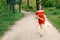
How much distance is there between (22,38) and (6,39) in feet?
2.75

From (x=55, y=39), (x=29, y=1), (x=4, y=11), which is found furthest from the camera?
(x=29, y=1)

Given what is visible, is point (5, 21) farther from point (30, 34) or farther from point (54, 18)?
point (54, 18)

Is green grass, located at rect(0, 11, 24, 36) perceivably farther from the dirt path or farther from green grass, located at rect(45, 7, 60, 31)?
green grass, located at rect(45, 7, 60, 31)

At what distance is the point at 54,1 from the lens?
206 ft

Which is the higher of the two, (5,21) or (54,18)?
(5,21)

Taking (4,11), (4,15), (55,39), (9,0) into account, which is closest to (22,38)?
(55,39)

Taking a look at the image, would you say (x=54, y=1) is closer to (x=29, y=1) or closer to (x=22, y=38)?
(x=29, y=1)

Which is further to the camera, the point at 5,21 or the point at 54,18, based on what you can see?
the point at 54,18

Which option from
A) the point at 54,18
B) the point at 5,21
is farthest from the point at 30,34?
the point at 54,18

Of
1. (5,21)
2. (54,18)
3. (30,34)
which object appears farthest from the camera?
(54,18)

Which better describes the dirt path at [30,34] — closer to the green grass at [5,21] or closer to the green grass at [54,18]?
the green grass at [5,21]

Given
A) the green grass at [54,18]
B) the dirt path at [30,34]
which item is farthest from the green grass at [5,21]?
the green grass at [54,18]

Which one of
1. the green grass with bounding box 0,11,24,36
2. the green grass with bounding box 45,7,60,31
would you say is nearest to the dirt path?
the green grass with bounding box 0,11,24,36

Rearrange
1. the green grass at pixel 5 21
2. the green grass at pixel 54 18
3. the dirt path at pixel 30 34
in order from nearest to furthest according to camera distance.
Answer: the dirt path at pixel 30 34
the green grass at pixel 5 21
the green grass at pixel 54 18
